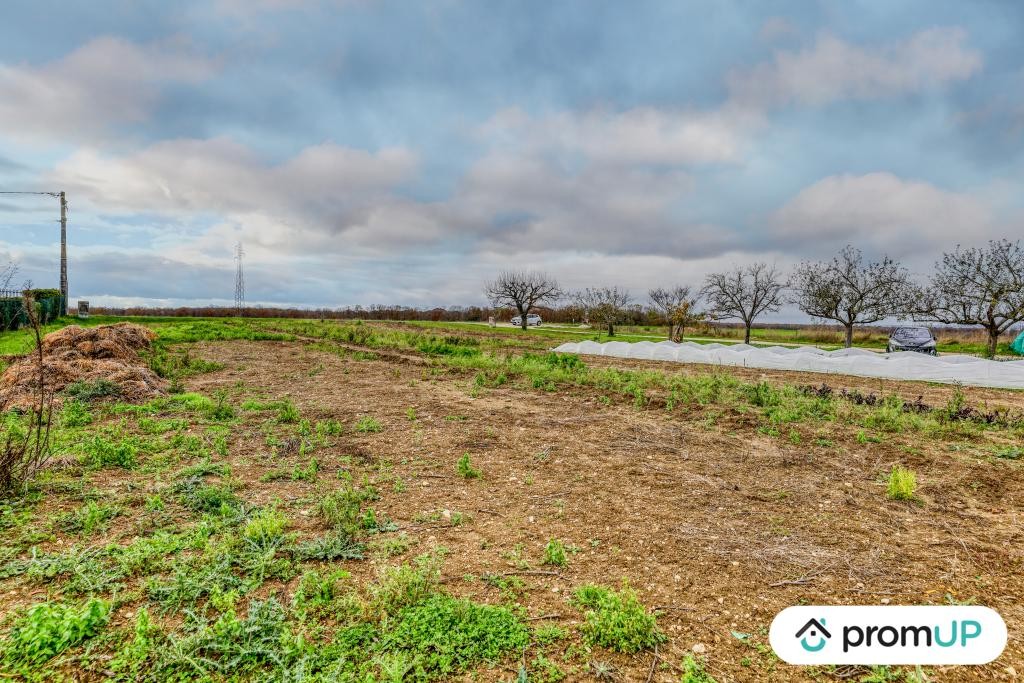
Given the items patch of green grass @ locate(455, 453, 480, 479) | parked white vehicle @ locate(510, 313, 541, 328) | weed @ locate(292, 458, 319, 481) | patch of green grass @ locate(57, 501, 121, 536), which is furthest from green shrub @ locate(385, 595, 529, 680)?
parked white vehicle @ locate(510, 313, 541, 328)

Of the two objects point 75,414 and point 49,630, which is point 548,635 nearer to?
point 49,630

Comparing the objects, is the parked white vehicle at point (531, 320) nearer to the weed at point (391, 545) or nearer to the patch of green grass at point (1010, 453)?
the patch of green grass at point (1010, 453)

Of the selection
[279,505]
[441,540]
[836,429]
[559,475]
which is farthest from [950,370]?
[279,505]

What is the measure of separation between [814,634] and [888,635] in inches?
19.4

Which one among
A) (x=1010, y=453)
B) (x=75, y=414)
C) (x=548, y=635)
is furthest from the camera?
(x=75, y=414)

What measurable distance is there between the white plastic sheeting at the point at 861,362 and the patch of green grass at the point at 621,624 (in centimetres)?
1358

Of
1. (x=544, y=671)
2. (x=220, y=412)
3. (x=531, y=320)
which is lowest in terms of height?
(x=544, y=671)

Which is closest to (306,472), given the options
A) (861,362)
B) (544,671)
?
(544,671)

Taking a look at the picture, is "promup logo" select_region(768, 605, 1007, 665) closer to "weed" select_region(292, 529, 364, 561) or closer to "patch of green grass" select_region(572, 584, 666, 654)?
"patch of green grass" select_region(572, 584, 666, 654)

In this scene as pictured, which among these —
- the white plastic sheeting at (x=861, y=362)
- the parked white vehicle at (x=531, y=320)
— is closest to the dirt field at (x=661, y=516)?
the white plastic sheeting at (x=861, y=362)

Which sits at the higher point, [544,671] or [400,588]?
[400,588]

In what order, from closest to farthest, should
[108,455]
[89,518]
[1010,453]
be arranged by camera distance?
[89,518] < [108,455] < [1010,453]

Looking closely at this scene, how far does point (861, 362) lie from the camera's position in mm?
16906

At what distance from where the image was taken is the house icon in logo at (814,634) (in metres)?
2.78
